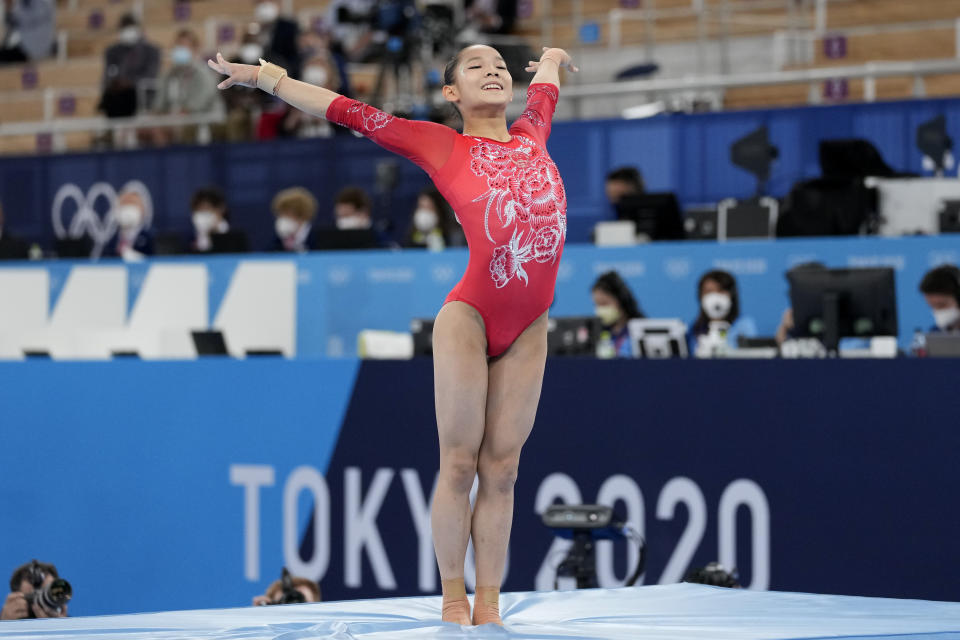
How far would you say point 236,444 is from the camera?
19.7 ft

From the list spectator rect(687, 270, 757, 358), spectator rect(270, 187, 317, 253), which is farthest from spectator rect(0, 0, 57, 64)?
spectator rect(687, 270, 757, 358)

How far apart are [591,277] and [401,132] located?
4706mm

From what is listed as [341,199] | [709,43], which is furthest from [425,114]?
[709,43]

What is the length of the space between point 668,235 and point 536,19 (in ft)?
13.7

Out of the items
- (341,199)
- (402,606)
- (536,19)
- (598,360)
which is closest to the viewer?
(402,606)

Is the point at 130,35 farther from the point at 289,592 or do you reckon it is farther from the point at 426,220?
the point at 289,592

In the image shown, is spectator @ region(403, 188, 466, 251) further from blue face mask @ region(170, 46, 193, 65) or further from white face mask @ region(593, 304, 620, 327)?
blue face mask @ region(170, 46, 193, 65)

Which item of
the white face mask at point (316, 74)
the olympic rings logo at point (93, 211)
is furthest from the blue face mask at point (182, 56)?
the white face mask at point (316, 74)

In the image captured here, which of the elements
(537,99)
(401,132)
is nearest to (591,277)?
(537,99)

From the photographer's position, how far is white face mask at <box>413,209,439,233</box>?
355 inches

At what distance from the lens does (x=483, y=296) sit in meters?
3.50

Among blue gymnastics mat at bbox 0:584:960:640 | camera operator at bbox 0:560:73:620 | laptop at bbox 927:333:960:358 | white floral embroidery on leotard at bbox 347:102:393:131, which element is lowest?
camera operator at bbox 0:560:73:620

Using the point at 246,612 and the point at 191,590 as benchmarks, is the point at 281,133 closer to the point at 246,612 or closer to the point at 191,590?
the point at 191,590

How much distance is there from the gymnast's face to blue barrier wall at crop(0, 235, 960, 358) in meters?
4.30
